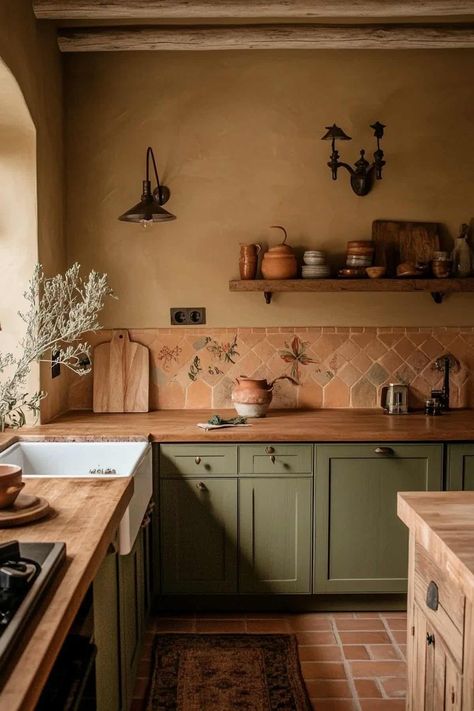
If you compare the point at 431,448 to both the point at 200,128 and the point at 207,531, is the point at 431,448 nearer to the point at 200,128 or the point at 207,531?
the point at 207,531

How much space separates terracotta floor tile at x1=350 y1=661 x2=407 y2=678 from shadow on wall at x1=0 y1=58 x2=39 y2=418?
199 cm

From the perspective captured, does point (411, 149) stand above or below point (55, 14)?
below

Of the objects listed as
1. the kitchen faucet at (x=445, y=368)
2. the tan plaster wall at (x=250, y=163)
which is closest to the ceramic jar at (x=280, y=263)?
the tan plaster wall at (x=250, y=163)

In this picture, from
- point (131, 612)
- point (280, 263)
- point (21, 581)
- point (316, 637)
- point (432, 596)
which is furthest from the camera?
point (280, 263)

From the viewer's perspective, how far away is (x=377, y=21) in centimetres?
392

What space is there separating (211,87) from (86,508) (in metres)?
2.78

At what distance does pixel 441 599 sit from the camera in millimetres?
1869

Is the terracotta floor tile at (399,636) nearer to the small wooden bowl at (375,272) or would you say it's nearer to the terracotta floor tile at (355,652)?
the terracotta floor tile at (355,652)

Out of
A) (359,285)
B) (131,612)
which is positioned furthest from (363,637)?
(359,285)

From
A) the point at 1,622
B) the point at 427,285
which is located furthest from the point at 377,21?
the point at 1,622

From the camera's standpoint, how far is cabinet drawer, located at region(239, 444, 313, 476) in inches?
138

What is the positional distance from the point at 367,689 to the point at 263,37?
325 cm

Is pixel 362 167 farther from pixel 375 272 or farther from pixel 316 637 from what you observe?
pixel 316 637

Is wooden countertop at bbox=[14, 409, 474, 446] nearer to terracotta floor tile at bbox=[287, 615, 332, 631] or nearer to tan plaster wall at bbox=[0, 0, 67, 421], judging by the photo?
tan plaster wall at bbox=[0, 0, 67, 421]
